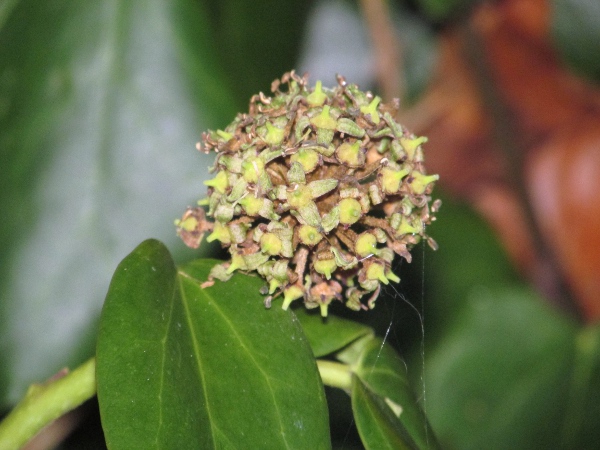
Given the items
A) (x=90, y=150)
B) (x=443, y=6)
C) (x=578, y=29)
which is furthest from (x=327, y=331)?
(x=578, y=29)

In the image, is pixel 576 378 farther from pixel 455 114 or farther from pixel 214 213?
pixel 214 213

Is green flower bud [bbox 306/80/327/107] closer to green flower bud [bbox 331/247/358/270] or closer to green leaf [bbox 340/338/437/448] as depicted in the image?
green flower bud [bbox 331/247/358/270]

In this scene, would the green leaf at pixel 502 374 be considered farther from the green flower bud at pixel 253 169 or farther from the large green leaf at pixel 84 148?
the green flower bud at pixel 253 169

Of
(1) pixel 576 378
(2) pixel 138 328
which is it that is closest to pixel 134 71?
(2) pixel 138 328

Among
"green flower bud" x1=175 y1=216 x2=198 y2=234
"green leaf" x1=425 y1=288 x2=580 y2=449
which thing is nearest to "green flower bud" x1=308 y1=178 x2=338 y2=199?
"green flower bud" x1=175 y1=216 x2=198 y2=234

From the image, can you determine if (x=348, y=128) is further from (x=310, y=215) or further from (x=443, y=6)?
(x=443, y=6)

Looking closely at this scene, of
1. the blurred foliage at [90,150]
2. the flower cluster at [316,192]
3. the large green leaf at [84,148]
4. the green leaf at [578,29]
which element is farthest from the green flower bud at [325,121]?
the green leaf at [578,29]
